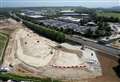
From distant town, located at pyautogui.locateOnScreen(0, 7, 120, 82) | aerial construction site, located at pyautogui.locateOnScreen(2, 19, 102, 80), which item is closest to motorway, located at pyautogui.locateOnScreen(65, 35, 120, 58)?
distant town, located at pyautogui.locateOnScreen(0, 7, 120, 82)

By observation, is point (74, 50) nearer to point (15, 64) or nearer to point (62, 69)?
point (62, 69)

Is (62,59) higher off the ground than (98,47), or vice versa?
(98,47)

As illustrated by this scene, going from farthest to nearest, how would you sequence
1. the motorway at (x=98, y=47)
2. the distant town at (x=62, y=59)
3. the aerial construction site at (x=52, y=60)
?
the motorway at (x=98, y=47) → the aerial construction site at (x=52, y=60) → the distant town at (x=62, y=59)

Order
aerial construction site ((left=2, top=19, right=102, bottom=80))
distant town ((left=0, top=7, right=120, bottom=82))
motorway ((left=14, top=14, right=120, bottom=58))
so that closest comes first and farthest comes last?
distant town ((left=0, top=7, right=120, bottom=82))
aerial construction site ((left=2, top=19, right=102, bottom=80))
motorway ((left=14, top=14, right=120, bottom=58))

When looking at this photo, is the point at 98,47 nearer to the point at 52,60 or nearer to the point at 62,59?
the point at 62,59

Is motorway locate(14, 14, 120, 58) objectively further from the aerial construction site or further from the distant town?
the aerial construction site

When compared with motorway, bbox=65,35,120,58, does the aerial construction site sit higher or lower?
lower

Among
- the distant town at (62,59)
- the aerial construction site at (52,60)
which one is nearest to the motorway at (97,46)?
the distant town at (62,59)

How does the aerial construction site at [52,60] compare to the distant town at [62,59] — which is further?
the aerial construction site at [52,60]

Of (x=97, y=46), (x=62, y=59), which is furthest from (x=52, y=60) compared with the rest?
(x=97, y=46)

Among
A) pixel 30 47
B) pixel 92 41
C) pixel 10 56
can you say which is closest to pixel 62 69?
pixel 10 56

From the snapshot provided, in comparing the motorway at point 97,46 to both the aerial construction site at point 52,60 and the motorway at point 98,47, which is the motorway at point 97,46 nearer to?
the motorway at point 98,47
